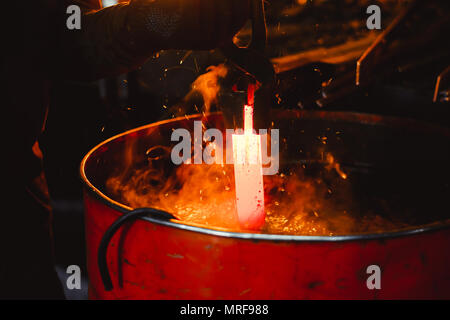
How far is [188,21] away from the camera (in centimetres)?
101

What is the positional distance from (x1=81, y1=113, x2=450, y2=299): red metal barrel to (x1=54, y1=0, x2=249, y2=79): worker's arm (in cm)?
45

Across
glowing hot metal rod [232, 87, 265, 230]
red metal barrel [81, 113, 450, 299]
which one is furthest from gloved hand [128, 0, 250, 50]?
red metal barrel [81, 113, 450, 299]

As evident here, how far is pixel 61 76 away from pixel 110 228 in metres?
0.71

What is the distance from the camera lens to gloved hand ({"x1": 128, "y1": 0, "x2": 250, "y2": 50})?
1002 mm

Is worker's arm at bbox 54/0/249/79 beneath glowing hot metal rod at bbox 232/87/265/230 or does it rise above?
above

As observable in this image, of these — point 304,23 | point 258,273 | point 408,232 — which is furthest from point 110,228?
point 304,23

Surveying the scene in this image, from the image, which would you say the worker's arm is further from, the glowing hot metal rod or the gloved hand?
the glowing hot metal rod

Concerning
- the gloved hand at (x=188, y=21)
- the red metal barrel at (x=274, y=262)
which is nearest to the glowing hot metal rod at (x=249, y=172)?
the gloved hand at (x=188, y=21)

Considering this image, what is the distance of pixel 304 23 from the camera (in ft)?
6.84

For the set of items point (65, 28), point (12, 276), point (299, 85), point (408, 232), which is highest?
point (65, 28)

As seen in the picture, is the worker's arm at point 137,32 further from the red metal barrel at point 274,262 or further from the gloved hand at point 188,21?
the red metal barrel at point 274,262

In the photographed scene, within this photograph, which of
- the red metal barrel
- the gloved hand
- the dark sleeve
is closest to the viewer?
the red metal barrel

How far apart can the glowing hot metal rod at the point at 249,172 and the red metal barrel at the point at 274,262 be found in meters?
0.28
